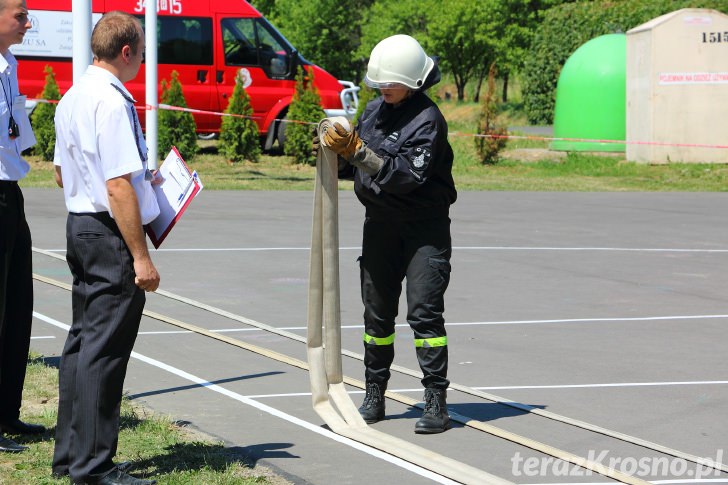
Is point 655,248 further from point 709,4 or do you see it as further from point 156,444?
point 709,4

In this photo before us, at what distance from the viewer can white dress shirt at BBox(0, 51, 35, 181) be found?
18.7 feet

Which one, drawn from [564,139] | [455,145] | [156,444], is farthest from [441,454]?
[455,145]

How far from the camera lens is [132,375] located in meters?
7.32

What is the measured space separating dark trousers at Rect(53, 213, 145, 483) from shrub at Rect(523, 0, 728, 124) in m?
38.6

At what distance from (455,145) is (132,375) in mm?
24438

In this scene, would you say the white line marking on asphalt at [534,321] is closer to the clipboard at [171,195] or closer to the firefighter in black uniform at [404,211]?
the firefighter in black uniform at [404,211]

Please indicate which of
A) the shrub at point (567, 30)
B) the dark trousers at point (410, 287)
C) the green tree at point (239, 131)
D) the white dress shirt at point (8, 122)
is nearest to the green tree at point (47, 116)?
the green tree at point (239, 131)

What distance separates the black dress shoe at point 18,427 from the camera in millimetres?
5777

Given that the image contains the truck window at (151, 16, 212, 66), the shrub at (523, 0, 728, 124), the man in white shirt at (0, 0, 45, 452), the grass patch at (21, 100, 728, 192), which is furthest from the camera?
the shrub at (523, 0, 728, 124)

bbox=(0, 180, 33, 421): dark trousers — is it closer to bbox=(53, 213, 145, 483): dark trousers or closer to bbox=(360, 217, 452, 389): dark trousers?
bbox=(53, 213, 145, 483): dark trousers

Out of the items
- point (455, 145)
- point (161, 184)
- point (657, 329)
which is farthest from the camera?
point (455, 145)

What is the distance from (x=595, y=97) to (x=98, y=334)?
2498cm

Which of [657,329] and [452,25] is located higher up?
[452,25]

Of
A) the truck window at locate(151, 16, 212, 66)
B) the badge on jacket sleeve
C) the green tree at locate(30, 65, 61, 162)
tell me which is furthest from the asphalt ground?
the truck window at locate(151, 16, 212, 66)
